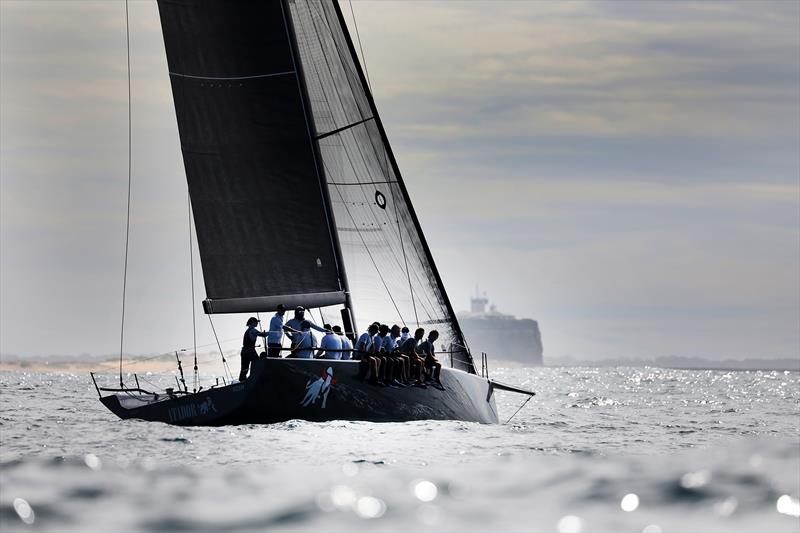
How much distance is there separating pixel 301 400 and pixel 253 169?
5.00 m

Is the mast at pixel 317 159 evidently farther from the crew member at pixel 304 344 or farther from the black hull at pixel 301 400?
the black hull at pixel 301 400

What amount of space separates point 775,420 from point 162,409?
14.5 metres

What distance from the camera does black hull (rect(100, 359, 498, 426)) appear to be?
17734 millimetres

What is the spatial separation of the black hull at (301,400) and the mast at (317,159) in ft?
8.39

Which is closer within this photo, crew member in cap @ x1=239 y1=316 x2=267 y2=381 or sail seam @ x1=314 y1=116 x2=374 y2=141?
crew member in cap @ x1=239 y1=316 x2=267 y2=381

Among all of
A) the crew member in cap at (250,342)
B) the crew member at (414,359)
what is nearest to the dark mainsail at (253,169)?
the crew member in cap at (250,342)

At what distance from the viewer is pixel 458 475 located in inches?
416

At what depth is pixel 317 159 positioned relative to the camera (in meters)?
21.2

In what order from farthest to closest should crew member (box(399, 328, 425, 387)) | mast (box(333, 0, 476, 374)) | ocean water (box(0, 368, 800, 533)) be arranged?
mast (box(333, 0, 476, 374))
crew member (box(399, 328, 425, 387))
ocean water (box(0, 368, 800, 533))

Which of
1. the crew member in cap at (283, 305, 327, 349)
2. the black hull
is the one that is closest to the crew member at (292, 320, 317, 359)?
the crew member in cap at (283, 305, 327, 349)

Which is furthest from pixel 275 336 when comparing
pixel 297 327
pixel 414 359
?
pixel 414 359

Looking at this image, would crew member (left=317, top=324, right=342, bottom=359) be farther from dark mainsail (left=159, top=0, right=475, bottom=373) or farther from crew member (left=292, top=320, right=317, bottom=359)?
dark mainsail (left=159, top=0, right=475, bottom=373)

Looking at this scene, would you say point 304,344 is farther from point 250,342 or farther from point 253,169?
point 253,169

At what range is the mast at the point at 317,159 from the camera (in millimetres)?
21172
